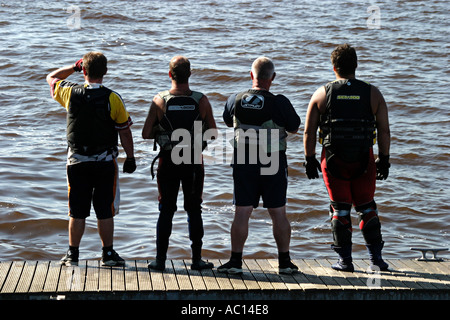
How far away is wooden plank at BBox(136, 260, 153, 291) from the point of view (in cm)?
566

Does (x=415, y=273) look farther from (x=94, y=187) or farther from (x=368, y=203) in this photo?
(x=94, y=187)

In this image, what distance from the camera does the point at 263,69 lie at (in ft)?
18.9

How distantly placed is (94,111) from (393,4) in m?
21.0

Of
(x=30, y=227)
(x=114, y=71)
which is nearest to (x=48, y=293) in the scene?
(x=30, y=227)

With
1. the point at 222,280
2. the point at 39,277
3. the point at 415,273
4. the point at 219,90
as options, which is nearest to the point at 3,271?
the point at 39,277

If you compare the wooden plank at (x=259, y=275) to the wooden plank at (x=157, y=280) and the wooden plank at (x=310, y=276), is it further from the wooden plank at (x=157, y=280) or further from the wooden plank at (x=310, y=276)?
the wooden plank at (x=157, y=280)

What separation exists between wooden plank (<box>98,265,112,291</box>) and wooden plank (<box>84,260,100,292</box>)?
0.08 ft

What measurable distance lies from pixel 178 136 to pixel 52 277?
146cm

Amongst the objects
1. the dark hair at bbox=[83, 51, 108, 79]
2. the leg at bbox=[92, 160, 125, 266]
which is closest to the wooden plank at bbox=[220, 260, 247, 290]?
the leg at bbox=[92, 160, 125, 266]

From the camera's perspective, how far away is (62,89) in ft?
19.6

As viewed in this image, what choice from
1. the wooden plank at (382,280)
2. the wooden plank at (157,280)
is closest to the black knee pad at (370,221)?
the wooden plank at (382,280)

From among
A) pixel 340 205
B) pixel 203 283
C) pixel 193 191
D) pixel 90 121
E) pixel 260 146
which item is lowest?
pixel 203 283

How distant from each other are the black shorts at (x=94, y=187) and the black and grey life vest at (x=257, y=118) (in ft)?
3.51
